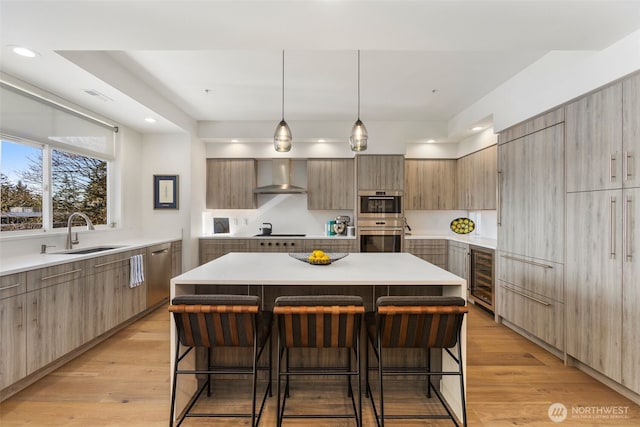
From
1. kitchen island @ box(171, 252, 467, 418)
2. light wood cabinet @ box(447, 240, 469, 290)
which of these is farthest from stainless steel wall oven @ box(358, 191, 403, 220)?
kitchen island @ box(171, 252, 467, 418)

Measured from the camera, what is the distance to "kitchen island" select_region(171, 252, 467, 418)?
6.23 ft

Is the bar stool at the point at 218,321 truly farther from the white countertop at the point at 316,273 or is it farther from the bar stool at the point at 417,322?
the bar stool at the point at 417,322

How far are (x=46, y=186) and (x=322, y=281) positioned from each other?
317cm

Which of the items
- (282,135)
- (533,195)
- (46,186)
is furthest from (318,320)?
(46,186)

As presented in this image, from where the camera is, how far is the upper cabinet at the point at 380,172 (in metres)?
5.01

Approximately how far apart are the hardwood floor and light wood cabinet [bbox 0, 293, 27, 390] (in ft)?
0.67

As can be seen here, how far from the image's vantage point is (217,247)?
199 inches

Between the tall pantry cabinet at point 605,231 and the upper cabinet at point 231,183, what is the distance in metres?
4.23

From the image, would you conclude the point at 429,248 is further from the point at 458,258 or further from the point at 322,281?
the point at 322,281

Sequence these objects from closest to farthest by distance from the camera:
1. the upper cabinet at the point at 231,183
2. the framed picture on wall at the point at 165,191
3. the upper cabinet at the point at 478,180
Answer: the upper cabinet at the point at 478,180
the framed picture on wall at the point at 165,191
the upper cabinet at the point at 231,183

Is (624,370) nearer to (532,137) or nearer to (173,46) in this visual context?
(532,137)

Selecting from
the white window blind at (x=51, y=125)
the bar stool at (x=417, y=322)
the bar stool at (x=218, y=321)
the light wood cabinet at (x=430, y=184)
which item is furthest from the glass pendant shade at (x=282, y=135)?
the light wood cabinet at (x=430, y=184)

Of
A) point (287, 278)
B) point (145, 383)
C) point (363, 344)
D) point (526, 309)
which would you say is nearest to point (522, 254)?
point (526, 309)

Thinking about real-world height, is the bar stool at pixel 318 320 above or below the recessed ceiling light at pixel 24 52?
below
